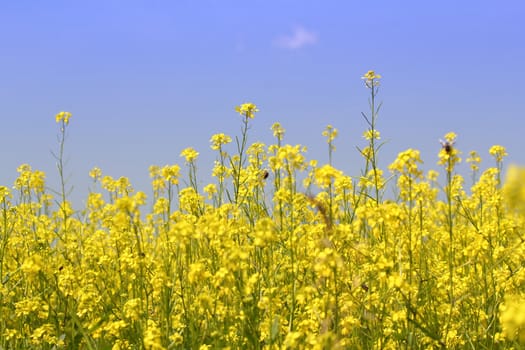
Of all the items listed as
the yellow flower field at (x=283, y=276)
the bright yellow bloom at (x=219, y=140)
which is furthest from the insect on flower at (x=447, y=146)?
the bright yellow bloom at (x=219, y=140)

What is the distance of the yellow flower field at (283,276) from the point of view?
9.28 feet

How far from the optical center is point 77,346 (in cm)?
446

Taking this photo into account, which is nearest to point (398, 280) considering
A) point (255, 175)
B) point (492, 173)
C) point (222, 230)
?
point (222, 230)

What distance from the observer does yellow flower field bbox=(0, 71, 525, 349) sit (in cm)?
283

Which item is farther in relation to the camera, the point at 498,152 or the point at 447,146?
the point at 498,152

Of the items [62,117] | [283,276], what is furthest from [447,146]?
[62,117]

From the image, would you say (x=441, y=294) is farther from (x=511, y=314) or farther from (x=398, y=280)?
(x=511, y=314)

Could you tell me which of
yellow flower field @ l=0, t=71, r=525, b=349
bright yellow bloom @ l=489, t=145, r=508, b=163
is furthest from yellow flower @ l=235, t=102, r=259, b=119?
bright yellow bloom @ l=489, t=145, r=508, b=163

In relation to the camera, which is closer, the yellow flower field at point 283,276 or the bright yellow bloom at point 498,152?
the yellow flower field at point 283,276

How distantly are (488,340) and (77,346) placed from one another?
9.14 feet

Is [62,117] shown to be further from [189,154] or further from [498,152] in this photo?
[498,152]

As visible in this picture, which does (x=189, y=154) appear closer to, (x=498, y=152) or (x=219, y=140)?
(x=219, y=140)

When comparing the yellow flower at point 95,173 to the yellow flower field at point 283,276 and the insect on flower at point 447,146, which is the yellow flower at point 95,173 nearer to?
the yellow flower field at point 283,276

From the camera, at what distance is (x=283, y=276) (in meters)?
3.85
